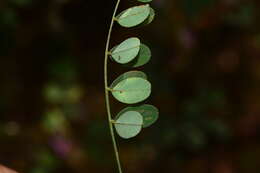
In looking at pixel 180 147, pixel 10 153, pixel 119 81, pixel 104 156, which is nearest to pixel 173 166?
pixel 180 147

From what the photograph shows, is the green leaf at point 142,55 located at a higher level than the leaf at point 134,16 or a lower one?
lower

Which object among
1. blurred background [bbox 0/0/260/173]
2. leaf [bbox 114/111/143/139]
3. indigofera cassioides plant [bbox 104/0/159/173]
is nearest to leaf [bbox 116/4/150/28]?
indigofera cassioides plant [bbox 104/0/159/173]

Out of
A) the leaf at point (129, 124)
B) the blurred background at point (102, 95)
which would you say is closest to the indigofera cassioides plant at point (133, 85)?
the leaf at point (129, 124)

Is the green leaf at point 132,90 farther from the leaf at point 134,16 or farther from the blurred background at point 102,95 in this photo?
the blurred background at point 102,95

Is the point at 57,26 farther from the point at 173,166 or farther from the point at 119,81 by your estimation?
the point at 119,81

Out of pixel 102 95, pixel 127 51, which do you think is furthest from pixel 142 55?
pixel 102 95

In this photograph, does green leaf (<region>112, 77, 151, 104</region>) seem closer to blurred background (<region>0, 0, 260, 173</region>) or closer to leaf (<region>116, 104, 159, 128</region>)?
leaf (<region>116, 104, 159, 128</region>)

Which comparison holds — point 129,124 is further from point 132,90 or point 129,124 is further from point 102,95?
point 102,95

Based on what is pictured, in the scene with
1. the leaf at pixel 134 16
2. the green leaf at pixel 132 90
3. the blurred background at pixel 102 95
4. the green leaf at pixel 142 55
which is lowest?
the blurred background at pixel 102 95
